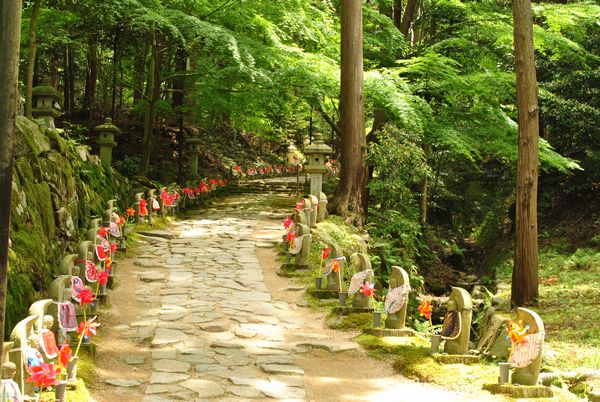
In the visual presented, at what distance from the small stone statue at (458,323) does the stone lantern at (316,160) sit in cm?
864

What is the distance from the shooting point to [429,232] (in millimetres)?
20719

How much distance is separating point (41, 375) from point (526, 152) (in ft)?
31.3

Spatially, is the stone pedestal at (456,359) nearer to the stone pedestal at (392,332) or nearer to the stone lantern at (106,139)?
the stone pedestal at (392,332)

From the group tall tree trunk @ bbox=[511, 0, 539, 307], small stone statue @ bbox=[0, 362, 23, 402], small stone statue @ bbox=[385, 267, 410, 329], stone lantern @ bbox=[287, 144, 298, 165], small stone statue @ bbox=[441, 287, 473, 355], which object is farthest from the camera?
stone lantern @ bbox=[287, 144, 298, 165]

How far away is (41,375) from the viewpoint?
5012 mm

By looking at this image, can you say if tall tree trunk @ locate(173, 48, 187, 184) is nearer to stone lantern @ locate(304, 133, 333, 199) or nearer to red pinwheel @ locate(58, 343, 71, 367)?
stone lantern @ locate(304, 133, 333, 199)

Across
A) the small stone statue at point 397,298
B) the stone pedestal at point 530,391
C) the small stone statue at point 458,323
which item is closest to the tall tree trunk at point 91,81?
the small stone statue at point 397,298

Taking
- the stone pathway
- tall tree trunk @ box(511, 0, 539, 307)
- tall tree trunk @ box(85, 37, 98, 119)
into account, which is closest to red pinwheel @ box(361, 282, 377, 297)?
the stone pathway

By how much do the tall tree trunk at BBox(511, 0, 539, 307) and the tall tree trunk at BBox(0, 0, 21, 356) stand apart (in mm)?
10026

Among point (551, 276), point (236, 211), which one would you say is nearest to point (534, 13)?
point (551, 276)

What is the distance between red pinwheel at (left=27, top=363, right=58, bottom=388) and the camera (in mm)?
4980

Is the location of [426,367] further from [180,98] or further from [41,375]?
[180,98]

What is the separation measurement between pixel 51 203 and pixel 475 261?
1470cm

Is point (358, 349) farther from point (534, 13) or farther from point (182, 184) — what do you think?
point (182, 184)
